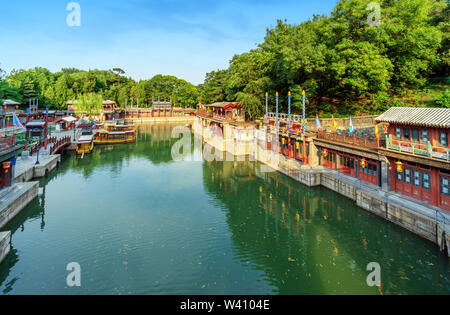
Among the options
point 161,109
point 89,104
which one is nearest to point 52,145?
point 89,104

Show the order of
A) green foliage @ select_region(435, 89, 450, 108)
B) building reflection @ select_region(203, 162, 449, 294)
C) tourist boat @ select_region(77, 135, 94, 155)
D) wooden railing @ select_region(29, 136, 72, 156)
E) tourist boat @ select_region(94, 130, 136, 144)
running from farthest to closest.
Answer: tourist boat @ select_region(94, 130, 136, 144) → tourist boat @ select_region(77, 135, 94, 155) → wooden railing @ select_region(29, 136, 72, 156) → green foliage @ select_region(435, 89, 450, 108) → building reflection @ select_region(203, 162, 449, 294)

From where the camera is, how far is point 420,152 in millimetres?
17000

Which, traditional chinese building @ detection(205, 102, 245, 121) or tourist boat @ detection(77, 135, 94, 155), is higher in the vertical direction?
traditional chinese building @ detection(205, 102, 245, 121)

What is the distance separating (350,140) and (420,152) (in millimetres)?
6708


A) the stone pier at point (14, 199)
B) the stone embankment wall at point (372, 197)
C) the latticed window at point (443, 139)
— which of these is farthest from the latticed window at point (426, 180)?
the stone pier at point (14, 199)

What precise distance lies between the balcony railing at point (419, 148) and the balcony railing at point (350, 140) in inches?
57.3

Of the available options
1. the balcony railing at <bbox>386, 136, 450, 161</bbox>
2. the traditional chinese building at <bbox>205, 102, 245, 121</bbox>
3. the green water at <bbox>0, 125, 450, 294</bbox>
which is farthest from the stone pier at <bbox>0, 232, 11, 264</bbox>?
the traditional chinese building at <bbox>205, 102, 245, 121</bbox>

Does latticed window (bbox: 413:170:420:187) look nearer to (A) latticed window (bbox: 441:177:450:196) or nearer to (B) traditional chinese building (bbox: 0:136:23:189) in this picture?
(A) latticed window (bbox: 441:177:450:196)

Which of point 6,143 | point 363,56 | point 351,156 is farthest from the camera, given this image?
point 363,56

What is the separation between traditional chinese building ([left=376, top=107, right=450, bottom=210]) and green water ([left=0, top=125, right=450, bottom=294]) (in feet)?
10.5

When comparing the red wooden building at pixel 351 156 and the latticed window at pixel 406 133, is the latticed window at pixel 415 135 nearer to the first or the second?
the latticed window at pixel 406 133

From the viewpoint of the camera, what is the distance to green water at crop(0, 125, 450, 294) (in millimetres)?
12445

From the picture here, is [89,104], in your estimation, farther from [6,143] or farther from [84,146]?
[6,143]
